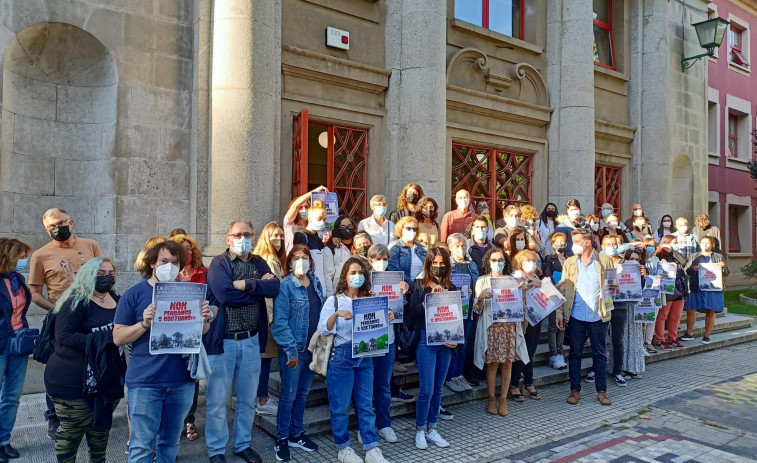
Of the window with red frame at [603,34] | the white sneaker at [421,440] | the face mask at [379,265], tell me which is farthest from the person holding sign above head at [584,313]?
the window with red frame at [603,34]

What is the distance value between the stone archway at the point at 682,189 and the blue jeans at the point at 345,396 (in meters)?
14.5

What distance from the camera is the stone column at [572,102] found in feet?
42.2

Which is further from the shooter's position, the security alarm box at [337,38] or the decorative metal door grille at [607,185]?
the decorative metal door grille at [607,185]

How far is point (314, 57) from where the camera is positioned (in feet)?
30.2

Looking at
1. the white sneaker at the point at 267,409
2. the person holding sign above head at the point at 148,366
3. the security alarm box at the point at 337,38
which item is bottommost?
the white sneaker at the point at 267,409

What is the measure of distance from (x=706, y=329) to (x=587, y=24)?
7080 millimetres

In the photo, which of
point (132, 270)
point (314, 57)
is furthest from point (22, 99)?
point (314, 57)

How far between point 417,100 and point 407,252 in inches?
170

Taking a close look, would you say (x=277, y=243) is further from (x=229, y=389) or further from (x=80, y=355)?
(x=80, y=355)

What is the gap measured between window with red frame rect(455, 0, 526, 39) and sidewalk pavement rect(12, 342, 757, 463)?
7.85 meters

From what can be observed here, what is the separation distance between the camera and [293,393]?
17.6ft

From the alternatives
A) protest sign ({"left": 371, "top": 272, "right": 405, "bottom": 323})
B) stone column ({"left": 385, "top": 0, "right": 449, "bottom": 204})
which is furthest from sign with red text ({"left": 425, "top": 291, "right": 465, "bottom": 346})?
stone column ({"left": 385, "top": 0, "right": 449, "bottom": 204})

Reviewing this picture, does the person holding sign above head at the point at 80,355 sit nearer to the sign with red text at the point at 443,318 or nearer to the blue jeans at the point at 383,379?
the blue jeans at the point at 383,379

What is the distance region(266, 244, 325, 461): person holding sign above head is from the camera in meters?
5.22
